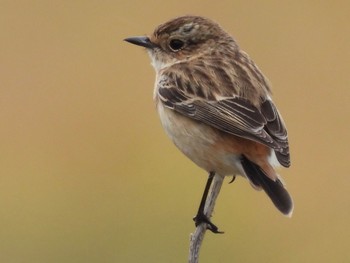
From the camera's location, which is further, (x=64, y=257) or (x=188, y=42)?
(x=64, y=257)

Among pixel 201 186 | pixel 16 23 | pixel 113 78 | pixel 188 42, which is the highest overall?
pixel 16 23

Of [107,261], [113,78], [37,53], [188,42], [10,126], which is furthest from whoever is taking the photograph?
[37,53]

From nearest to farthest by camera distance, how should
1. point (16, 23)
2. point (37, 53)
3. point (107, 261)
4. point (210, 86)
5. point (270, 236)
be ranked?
point (210, 86) < point (107, 261) < point (270, 236) < point (37, 53) < point (16, 23)

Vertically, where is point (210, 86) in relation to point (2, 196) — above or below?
below

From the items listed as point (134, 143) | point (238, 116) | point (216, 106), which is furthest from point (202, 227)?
point (134, 143)

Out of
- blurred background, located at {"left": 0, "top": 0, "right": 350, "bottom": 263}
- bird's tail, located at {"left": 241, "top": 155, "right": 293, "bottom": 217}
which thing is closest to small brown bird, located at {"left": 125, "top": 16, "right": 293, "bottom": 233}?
bird's tail, located at {"left": 241, "top": 155, "right": 293, "bottom": 217}

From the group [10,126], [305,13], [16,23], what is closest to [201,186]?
[10,126]

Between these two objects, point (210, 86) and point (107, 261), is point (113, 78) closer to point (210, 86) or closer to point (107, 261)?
point (107, 261)

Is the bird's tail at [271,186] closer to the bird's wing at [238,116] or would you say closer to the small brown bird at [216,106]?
the small brown bird at [216,106]

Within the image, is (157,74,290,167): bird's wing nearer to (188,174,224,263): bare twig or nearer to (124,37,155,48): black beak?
(188,174,224,263): bare twig
